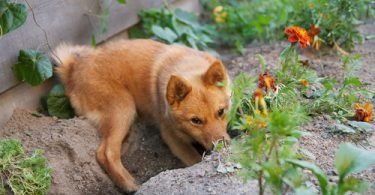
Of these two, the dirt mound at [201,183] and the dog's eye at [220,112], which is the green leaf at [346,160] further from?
the dog's eye at [220,112]

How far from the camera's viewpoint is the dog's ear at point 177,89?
3650 millimetres

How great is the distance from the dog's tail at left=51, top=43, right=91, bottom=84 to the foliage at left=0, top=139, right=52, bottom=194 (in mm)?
952

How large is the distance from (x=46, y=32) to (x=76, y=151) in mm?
1004

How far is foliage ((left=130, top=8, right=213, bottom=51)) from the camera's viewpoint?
5094mm

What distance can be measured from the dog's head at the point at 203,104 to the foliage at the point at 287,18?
3.47ft

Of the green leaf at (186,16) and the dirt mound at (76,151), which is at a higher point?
the green leaf at (186,16)

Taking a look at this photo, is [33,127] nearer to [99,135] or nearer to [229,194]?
[99,135]

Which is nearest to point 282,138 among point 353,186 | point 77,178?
point 353,186

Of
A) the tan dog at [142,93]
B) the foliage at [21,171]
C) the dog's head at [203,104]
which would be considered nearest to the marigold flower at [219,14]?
the tan dog at [142,93]

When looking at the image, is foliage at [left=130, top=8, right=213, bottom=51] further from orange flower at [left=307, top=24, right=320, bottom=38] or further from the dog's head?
the dog's head

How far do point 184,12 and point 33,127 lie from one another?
7.29ft

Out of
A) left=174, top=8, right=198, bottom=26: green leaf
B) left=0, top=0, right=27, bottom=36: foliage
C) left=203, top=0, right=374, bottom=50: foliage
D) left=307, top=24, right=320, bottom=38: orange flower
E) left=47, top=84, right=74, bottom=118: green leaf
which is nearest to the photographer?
left=0, top=0, right=27, bottom=36: foliage

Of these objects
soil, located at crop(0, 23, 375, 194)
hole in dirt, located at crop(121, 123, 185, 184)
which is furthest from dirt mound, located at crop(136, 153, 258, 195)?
hole in dirt, located at crop(121, 123, 185, 184)

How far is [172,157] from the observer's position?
429 cm
